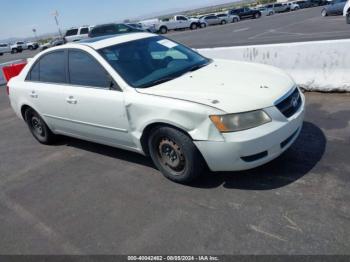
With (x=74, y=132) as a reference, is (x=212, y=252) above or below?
below

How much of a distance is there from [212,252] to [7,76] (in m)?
11.7

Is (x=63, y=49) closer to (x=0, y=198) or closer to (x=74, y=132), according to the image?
(x=74, y=132)

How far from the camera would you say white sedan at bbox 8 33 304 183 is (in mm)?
3303

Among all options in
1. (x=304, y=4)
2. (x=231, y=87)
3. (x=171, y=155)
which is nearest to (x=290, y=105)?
(x=231, y=87)

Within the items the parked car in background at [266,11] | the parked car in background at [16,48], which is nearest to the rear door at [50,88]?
the parked car in background at [16,48]

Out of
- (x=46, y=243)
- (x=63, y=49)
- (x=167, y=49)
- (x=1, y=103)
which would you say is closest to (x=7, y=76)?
(x=1, y=103)

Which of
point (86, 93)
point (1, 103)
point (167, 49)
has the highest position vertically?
point (167, 49)

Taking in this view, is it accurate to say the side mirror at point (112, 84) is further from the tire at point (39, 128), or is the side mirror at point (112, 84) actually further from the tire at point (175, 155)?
the tire at point (39, 128)

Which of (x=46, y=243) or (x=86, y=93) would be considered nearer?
(x=46, y=243)

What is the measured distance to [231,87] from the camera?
3596 millimetres

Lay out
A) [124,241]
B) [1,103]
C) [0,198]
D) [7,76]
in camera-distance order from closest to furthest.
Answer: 1. [124,241]
2. [0,198]
3. [1,103]
4. [7,76]

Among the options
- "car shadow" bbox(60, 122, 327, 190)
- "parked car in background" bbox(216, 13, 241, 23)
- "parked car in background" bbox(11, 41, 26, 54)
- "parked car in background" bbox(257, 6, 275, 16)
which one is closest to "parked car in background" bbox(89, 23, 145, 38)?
"parked car in background" bbox(216, 13, 241, 23)

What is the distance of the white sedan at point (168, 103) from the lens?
330 centimetres

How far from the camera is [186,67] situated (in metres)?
4.38
